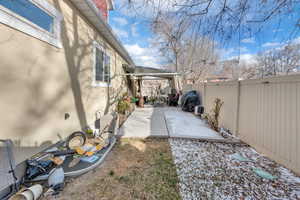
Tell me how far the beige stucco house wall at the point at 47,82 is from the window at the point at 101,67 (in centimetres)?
35

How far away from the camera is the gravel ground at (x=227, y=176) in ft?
6.57

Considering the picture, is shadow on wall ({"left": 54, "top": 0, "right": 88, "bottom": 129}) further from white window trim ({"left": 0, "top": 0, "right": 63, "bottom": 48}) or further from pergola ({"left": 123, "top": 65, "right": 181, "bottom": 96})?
pergola ({"left": 123, "top": 65, "right": 181, "bottom": 96})

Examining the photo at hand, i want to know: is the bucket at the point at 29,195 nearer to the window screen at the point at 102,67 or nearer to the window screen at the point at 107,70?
the window screen at the point at 102,67

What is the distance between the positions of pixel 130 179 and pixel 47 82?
247cm

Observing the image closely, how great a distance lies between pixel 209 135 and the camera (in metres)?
4.20

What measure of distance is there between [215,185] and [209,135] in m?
2.20

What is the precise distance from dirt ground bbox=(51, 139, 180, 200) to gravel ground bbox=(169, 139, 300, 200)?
227 millimetres

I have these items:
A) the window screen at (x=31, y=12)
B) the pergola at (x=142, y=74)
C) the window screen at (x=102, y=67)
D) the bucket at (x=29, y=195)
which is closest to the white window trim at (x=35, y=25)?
the window screen at (x=31, y=12)

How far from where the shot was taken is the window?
4732mm

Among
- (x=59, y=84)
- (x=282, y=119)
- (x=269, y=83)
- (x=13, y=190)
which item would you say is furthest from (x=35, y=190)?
(x=269, y=83)

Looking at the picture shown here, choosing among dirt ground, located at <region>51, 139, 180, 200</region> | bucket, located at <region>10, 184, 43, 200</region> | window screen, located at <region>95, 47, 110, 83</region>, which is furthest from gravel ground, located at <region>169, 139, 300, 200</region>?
window screen, located at <region>95, 47, 110, 83</region>

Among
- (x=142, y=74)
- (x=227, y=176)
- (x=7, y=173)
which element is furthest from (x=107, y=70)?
(x=227, y=176)

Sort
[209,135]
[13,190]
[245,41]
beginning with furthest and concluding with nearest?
1. [209,135]
2. [245,41]
3. [13,190]

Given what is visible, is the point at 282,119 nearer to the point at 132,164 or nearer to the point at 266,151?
the point at 266,151
